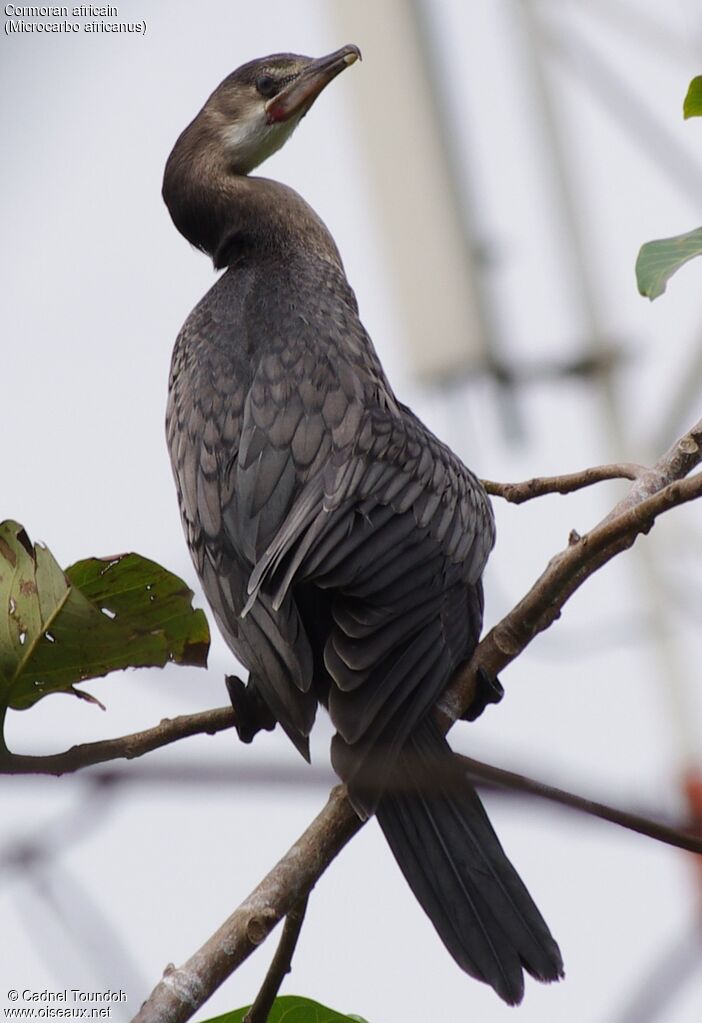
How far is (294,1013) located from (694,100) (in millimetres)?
1508

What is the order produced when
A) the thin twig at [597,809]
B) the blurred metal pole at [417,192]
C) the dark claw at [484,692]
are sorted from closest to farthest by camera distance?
1. the thin twig at [597,809]
2. the dark claw at [484,692]
3. the blurred metal pole at [417,192]

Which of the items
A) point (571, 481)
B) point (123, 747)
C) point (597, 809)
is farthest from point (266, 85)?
point (597, 809)

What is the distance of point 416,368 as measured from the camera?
7.09 meters

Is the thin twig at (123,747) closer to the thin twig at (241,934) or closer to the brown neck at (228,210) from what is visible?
the thin twig at (241,934)

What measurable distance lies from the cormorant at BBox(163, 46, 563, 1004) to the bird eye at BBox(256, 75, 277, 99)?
0.61m

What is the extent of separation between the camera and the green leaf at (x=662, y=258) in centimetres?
216

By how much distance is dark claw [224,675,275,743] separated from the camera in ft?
8.22

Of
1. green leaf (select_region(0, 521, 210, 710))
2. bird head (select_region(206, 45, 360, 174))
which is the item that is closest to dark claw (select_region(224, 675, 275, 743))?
green leaf (select_region(0, 521, 210, 710))

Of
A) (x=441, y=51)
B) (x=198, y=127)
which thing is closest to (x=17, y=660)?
(x=198, y=127)

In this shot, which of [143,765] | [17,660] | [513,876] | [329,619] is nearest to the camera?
[143,765]

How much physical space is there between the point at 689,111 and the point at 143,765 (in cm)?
162

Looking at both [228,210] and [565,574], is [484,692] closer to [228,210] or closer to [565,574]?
[565,574]

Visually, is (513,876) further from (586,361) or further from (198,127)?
(586,361)

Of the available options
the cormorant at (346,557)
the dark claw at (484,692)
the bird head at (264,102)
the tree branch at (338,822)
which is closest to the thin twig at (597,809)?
the tree branch at (338,822)
